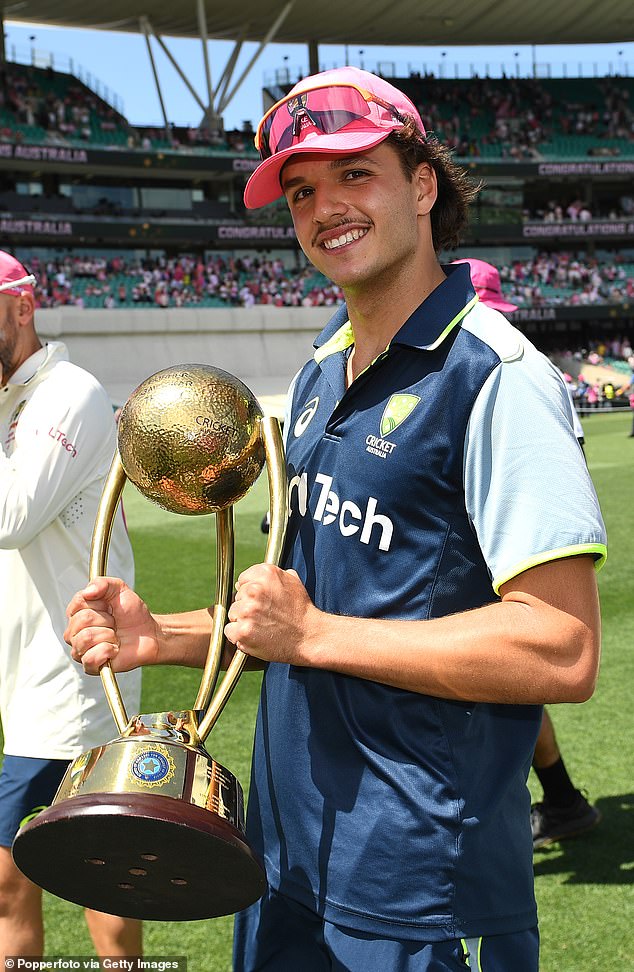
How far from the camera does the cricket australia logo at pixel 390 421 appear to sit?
1686mm

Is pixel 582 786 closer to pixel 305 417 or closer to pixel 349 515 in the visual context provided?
pixel 305 417

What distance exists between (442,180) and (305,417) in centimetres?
54

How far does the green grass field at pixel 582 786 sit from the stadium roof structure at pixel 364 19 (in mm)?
35587

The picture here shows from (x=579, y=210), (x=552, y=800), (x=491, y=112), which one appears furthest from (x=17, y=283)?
(x=491, y=112)

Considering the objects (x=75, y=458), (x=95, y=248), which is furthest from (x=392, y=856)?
(x=95, y=248)

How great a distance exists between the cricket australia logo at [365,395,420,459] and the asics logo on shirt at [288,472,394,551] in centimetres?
8

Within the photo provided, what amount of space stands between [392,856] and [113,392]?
32.8 metres

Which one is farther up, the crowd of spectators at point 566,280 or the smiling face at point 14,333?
the smiling face at point 14,333

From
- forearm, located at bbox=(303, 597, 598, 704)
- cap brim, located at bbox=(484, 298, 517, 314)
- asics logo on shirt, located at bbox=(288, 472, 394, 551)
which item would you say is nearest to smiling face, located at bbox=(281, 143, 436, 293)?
asics logo on shirt, located at bbox=(288, 472, 394, 551)

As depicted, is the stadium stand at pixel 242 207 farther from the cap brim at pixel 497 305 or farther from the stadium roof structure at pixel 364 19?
the cap brim at pixel 497 305

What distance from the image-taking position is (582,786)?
15.6ft

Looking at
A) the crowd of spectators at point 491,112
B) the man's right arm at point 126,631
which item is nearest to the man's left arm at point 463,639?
the man's right arm at point 126,631

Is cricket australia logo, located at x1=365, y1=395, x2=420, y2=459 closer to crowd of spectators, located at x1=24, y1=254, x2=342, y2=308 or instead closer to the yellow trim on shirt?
the yellow trim on shirt

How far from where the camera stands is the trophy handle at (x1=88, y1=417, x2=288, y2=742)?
5.46 feet
